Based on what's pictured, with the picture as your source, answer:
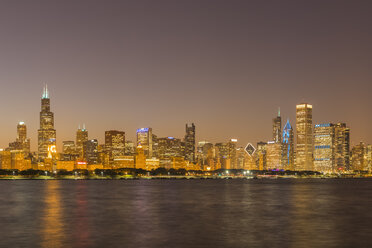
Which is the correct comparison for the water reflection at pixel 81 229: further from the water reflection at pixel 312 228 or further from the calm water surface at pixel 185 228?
the water reflection at pixel 312 228

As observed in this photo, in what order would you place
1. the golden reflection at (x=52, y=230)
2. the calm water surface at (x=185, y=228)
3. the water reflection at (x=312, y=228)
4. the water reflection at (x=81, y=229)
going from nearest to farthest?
the water reflection at (x=81, y=229)
the golden reflection at (x=52, y=230)
the calm water surface at (x=185, y=228)
the water reflection at (x=312, y=228)

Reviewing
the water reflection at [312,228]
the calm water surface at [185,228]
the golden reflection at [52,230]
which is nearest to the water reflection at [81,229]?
the calm water surface at [185,228]

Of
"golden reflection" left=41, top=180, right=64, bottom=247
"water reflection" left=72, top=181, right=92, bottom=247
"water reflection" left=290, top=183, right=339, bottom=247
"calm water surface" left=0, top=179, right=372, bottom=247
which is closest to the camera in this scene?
"water reflection" left=72, top=181, right=92, bottom=247

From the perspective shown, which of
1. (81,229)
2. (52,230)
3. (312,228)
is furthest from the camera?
(312,228)

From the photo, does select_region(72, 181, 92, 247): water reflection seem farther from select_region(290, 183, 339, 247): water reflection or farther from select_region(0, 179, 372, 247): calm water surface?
select_region(290, 183, 339, 247): water reflection

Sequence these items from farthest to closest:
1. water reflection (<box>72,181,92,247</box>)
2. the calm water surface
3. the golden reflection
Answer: the calm water surface < the golden reflection < water reflection (<box>72,181,92,247</box>)

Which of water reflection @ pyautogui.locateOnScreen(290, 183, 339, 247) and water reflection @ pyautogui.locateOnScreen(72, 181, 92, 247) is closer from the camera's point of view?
water reflection @ pyautogui.locateOnScreen(72, 181, 92, 247)

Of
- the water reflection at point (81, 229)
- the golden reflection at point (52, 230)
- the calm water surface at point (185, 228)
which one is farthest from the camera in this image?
the calm water surface at point (185, 228)

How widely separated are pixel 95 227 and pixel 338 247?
2562 cm

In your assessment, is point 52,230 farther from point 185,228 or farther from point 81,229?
point 185,228

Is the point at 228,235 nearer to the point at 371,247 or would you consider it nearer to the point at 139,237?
the point at 139,237

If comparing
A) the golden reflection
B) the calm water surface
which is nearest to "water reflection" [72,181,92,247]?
the calm water surface

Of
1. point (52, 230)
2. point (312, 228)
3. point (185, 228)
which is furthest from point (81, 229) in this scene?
point (312, 228)

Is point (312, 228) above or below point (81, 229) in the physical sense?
below
